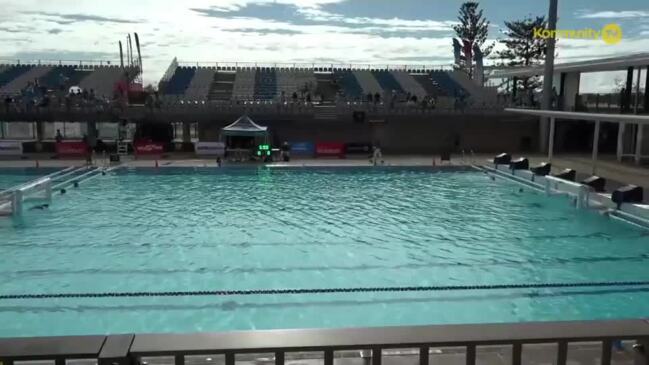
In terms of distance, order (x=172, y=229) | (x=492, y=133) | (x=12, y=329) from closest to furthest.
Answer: (x=12, y=329)
(x=172, y=229)
(x=492, y=133)

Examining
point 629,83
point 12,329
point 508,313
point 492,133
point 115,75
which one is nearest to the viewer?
point 12,329

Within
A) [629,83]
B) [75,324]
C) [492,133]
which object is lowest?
[75,324]

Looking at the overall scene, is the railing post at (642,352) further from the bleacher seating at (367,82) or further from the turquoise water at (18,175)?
the bleacher seating at (367,82)

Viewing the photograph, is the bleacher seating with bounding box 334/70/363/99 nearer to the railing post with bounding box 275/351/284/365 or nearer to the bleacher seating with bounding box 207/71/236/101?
the bleacher seating with bounding box 207/71/236/101

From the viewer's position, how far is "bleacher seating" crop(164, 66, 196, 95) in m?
33.0

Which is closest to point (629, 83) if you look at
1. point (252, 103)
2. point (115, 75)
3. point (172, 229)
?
point (252, 103)

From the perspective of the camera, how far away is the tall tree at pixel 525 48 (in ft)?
146

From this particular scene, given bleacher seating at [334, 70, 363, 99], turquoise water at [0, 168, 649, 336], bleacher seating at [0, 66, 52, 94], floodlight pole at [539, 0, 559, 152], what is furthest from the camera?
bleacher seating at [334, 70, 363, 99]

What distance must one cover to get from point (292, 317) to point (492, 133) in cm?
2471

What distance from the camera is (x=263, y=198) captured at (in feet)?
50.3

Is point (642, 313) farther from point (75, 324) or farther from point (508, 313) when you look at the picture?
point (75, 324)

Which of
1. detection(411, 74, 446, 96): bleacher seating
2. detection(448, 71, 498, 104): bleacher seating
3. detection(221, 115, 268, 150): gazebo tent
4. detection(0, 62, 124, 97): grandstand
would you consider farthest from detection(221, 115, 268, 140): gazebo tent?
detection(411, 74, 446, 96): bleacher seating

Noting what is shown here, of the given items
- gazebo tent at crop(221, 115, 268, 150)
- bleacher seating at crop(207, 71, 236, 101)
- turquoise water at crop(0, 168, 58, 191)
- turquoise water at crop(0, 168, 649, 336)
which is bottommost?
turquoise water at crop(0, 168, 649, 336)

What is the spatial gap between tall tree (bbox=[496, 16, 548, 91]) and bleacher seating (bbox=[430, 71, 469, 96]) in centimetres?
947
